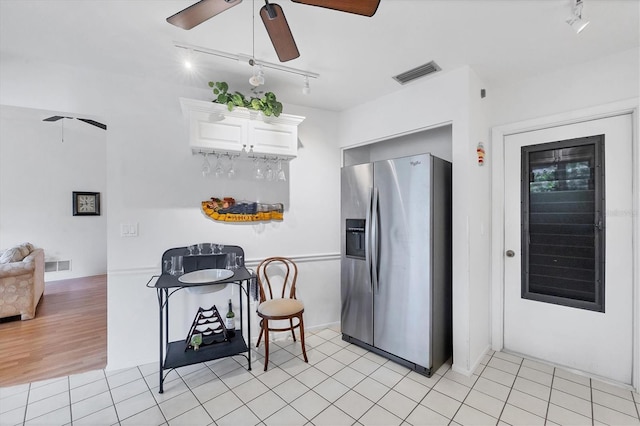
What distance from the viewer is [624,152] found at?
7.21 feet

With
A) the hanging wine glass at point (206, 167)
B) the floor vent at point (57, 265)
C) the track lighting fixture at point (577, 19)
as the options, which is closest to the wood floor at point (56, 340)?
the floor vent at point (57, 265)

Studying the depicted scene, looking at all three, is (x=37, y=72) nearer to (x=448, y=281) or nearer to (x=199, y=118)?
(x=199, y=118)

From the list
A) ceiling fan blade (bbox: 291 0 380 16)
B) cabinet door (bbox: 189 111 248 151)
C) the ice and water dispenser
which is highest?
ceiling fan blade (bbox: 291 0 380 16)

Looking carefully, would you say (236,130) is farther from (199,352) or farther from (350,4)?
(199,352)

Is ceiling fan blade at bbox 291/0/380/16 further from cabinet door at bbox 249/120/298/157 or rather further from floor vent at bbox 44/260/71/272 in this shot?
floor vent at bbox 44/260/71/272

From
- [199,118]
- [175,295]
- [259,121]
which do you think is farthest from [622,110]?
[175,295]

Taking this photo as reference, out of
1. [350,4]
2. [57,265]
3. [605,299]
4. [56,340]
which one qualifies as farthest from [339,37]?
[57,265]

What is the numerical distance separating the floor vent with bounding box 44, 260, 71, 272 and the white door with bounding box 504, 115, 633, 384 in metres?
7.49

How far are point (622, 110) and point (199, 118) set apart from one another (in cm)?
333

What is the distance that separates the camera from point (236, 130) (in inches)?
101

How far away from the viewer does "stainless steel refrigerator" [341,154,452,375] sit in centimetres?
234

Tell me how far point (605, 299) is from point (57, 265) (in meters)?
8.12

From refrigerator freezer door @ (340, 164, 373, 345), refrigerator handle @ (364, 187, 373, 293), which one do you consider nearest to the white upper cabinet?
refrigerator freezer door @ (340, 164, 373, 345)

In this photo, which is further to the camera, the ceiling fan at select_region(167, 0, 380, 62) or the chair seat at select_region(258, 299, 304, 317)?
the chair seat at select_region(258, 299, 304, 317)
